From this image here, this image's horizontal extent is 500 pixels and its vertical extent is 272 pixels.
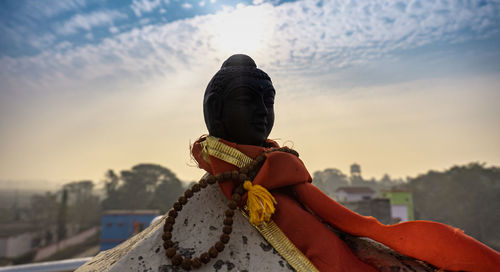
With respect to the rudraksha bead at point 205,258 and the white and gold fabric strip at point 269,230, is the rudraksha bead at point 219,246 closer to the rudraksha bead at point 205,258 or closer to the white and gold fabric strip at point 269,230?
the rudraksha bead at point 205,258

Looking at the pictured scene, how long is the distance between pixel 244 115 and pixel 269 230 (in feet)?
1.95

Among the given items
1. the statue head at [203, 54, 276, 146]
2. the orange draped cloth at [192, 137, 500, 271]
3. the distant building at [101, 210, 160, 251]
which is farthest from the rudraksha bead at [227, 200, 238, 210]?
the distant building at [101, 210, 160, 251]

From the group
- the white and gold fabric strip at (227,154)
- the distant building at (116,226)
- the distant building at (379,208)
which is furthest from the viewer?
the distant building at (116,226)

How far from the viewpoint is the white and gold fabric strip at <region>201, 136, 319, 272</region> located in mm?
1204

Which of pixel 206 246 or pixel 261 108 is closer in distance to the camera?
pixel 206 246

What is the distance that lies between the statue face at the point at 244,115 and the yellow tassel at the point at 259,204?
313 mm

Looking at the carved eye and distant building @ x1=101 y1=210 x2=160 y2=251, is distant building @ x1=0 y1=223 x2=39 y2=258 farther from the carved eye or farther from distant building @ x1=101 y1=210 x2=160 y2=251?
the carved eye

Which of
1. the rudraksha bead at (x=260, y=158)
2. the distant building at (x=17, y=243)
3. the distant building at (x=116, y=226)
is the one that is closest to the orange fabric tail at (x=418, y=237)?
the rudraksha bead at (x=260, y=158)

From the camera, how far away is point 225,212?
130 cm

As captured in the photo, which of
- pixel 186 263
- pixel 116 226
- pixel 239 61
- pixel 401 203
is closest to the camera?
pixel 186 263

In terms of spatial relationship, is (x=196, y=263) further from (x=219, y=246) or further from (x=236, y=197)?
(x=236, y=197)

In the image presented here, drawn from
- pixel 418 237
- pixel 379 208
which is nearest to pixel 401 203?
pixel 379 208

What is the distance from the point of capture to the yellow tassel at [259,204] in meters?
1.29

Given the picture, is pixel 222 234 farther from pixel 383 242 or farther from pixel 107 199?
pixel 107 199
